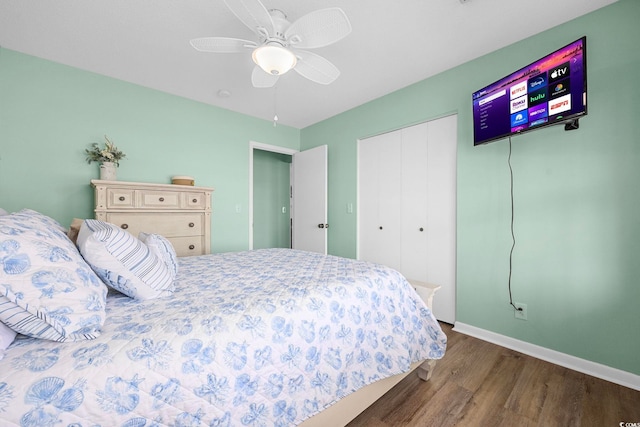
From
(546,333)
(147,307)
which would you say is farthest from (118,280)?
(546,333)

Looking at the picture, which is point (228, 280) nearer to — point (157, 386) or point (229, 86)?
point (157, 386)

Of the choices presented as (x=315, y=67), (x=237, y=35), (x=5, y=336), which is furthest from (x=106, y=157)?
(x=5, y=336)

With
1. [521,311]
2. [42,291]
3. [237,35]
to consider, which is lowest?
[521,311]

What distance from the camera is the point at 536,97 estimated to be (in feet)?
5.54

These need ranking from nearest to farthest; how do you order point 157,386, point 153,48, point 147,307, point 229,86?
point 157,386 < point 147,307 < point 153,48 < point 229,86

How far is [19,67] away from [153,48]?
1.18 metres

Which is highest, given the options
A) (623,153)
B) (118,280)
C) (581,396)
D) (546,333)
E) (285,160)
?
(285,160)

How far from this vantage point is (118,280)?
103 cm

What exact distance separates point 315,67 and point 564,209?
6.80 feet

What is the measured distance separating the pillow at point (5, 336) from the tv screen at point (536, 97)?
8.65 feet

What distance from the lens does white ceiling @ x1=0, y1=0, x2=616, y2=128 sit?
1686mm

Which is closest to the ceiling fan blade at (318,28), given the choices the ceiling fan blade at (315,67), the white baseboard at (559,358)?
the ceiling fan blade at (315,67)

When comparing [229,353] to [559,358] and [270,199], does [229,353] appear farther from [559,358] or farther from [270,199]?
[270,199]

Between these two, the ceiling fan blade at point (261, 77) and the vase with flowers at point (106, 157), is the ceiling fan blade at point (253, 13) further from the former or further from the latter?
the vase with flowers at point (106, 157)
